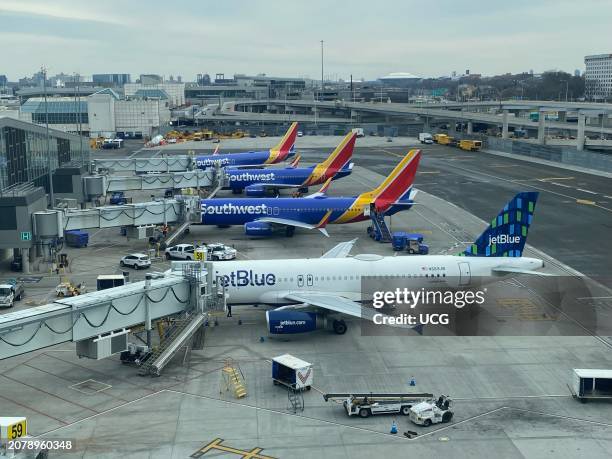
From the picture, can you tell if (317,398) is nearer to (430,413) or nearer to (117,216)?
(430,413)

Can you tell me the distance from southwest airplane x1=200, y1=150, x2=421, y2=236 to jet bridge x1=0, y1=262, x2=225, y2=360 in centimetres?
3193

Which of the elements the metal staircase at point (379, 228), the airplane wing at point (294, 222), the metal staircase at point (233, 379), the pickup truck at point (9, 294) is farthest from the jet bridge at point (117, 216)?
the metal staircase at point (233, 379)

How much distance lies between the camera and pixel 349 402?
36.9m

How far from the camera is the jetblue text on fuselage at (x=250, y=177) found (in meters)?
109

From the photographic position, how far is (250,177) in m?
110

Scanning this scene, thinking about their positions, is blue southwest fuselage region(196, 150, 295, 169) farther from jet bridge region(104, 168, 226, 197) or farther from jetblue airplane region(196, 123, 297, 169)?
jet bridge region(104, 168, 226, 197)

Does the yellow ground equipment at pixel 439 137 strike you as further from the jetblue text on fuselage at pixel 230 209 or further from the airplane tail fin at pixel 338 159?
the jetblue text on fuselage at pixel 230 209

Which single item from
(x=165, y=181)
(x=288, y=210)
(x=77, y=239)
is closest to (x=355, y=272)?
(x=288, y=210)

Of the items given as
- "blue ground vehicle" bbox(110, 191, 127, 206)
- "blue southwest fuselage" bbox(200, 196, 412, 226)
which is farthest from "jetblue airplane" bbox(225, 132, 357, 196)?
"blue southwest fuselage" bbox(200, 196, 412, 226)

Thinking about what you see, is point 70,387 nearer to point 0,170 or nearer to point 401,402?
point 401,402

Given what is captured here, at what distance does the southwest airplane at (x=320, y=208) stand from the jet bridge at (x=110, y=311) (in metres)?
31.9

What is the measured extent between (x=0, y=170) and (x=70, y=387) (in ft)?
106

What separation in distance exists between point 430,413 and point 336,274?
1696cm

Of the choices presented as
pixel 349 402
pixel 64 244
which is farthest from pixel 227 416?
pixel 64 244
